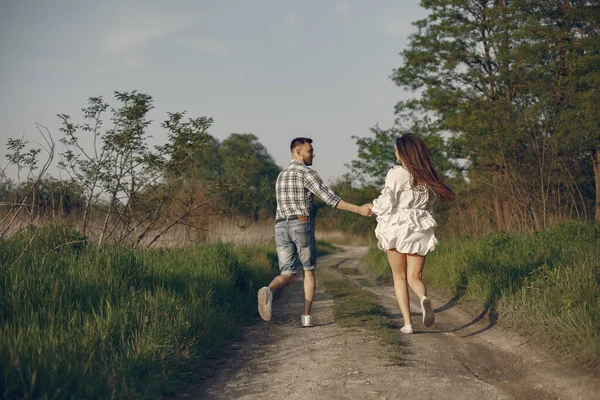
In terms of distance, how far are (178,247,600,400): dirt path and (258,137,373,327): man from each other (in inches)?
23.5

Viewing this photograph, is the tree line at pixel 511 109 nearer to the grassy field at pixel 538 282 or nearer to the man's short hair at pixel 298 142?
the grassy field at pixel 538 282

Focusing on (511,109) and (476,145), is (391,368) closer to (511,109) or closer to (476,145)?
(476,145)

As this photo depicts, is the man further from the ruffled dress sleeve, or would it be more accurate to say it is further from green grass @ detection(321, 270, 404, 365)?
green grass @ detection(321, 270, 404, 365)

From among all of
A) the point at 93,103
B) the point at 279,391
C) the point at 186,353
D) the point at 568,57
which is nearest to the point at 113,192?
the point at 93,103

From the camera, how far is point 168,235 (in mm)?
11094

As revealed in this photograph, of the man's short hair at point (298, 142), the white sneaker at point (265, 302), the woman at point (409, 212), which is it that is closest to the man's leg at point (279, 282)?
the white sneaker at point (265, 302)

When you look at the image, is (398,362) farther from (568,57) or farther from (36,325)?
(568,57)

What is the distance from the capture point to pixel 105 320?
4.63 m

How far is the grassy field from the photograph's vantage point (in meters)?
4.73

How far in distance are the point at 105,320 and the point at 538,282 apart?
458 centimetres

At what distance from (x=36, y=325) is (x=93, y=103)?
576cm

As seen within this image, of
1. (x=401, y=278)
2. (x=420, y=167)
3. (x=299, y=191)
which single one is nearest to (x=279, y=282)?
(x=299, y=191)

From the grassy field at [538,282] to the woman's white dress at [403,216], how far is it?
1.24 metres

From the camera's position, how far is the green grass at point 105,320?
350 centimetres
